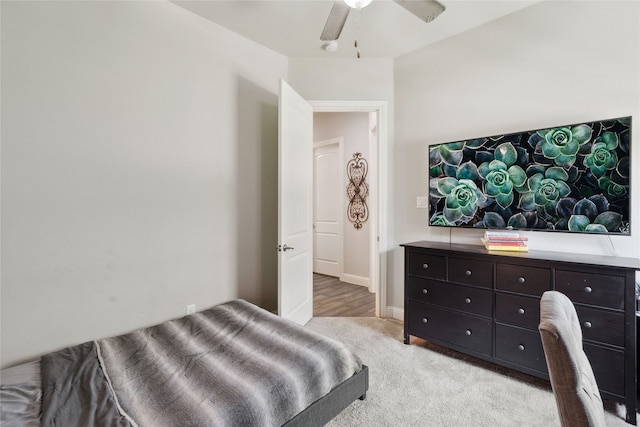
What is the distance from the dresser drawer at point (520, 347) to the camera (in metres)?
1.98

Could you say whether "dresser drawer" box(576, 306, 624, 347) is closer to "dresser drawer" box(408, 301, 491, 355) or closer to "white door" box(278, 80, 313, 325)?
"dresser drawer" box(408, 301, 491, 355)

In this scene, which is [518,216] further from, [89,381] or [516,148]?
[89,381]

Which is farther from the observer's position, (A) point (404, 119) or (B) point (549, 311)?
(A) point (404, 119)

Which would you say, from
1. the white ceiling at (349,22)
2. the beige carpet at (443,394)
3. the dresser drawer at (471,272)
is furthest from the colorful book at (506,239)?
the white ceiling at (349,22)

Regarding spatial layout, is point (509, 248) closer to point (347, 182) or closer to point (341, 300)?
point (341, 300)

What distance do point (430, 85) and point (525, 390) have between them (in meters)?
Result: 2.70

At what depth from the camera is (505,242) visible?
231cm

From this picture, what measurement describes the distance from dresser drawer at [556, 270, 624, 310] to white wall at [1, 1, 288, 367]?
2.52 meters

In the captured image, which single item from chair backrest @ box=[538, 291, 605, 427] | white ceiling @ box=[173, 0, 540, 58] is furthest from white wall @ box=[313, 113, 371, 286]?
chair backrest @ box=[538, 291, 605, 427]

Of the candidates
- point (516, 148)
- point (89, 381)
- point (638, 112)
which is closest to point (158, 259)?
point (89, 381)

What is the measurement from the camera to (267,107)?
3.16 m

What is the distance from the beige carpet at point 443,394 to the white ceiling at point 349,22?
2.83 metres

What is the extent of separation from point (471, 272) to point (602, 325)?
76 cm

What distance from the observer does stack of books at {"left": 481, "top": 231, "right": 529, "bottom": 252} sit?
7.48ft
